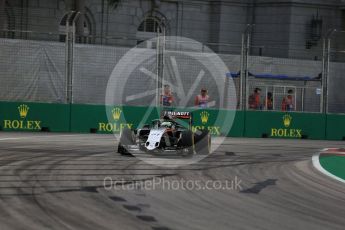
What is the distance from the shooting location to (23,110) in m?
22.6

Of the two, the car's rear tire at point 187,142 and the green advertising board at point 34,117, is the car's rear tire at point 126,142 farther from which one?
the green advertising board at point 34,117

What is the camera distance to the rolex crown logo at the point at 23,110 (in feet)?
74.0

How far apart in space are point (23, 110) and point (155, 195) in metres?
13.7

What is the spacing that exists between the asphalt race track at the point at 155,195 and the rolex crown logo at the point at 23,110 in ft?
23.0

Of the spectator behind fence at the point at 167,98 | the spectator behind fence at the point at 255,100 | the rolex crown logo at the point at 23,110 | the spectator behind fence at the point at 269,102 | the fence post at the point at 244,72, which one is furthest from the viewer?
the spectator behind fence at the point at 269,102

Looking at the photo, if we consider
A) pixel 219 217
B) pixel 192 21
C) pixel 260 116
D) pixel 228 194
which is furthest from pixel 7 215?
pixel 192 21

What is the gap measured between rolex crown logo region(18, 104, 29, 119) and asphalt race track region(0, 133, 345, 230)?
700 centimetres

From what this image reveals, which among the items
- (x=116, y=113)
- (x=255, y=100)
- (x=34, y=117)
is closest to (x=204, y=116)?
(x=255, y=100)

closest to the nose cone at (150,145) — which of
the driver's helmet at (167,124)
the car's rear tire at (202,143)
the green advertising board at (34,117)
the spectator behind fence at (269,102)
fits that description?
the driver's helmet at (167,124)

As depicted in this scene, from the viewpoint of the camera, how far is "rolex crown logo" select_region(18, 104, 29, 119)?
2255 cm

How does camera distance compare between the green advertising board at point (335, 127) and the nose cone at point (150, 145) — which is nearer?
the nose cone at point (150, 145)

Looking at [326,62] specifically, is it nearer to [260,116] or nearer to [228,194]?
[260,116]

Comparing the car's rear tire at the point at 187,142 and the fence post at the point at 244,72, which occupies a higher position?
the fence post at the point at 244,72

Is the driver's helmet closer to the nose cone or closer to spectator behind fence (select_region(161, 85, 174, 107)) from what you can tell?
the nose cone
